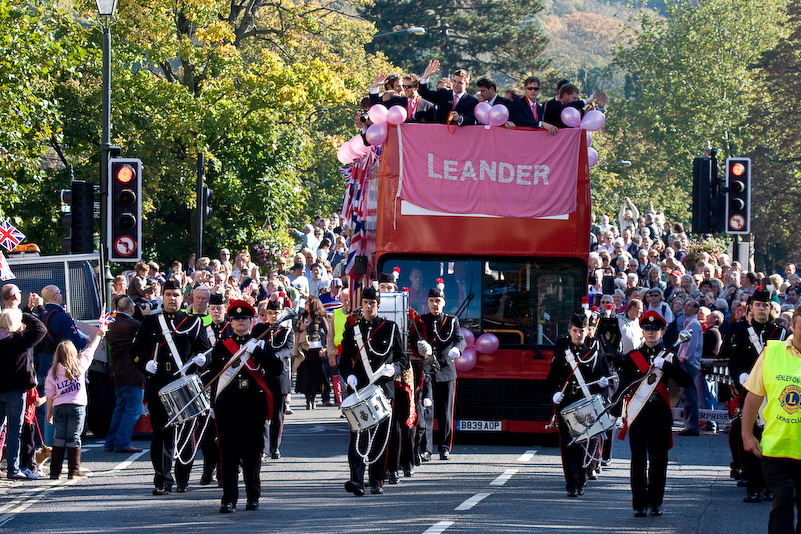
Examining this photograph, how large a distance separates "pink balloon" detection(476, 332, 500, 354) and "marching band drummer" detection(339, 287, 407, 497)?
281 centimetres

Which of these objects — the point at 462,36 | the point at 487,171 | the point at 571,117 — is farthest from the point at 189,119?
the point at 462,36

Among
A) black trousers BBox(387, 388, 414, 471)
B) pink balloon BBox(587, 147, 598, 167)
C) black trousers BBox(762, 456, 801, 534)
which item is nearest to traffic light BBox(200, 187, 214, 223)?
pink balloon BBox(587, 147, 598, 167)

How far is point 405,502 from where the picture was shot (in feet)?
35.7

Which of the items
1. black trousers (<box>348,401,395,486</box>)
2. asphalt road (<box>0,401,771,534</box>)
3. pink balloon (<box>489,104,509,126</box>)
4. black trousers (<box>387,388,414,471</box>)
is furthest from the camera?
pink balloon (<box>489,104,509,126</box>)

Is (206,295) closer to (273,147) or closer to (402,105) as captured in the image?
(402,105)

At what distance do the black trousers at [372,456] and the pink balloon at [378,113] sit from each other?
4575 millimetres

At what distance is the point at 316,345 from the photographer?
19.2 m

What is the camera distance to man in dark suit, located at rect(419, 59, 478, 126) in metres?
14.7

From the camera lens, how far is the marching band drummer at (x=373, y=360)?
11344mm

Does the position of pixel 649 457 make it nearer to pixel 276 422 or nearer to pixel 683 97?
pixel 276 422

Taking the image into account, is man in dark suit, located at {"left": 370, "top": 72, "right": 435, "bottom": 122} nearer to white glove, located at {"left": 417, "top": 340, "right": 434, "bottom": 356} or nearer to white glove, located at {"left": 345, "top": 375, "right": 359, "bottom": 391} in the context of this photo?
white glove, located at {"left": 417, "top": 340, "right": 434, "bottom": 356}

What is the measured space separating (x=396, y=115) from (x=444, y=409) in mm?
3442

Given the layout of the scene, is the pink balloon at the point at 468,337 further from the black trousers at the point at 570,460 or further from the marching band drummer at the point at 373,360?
the black trousers at the point at 570,460

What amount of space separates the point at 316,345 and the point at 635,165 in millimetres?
52289
